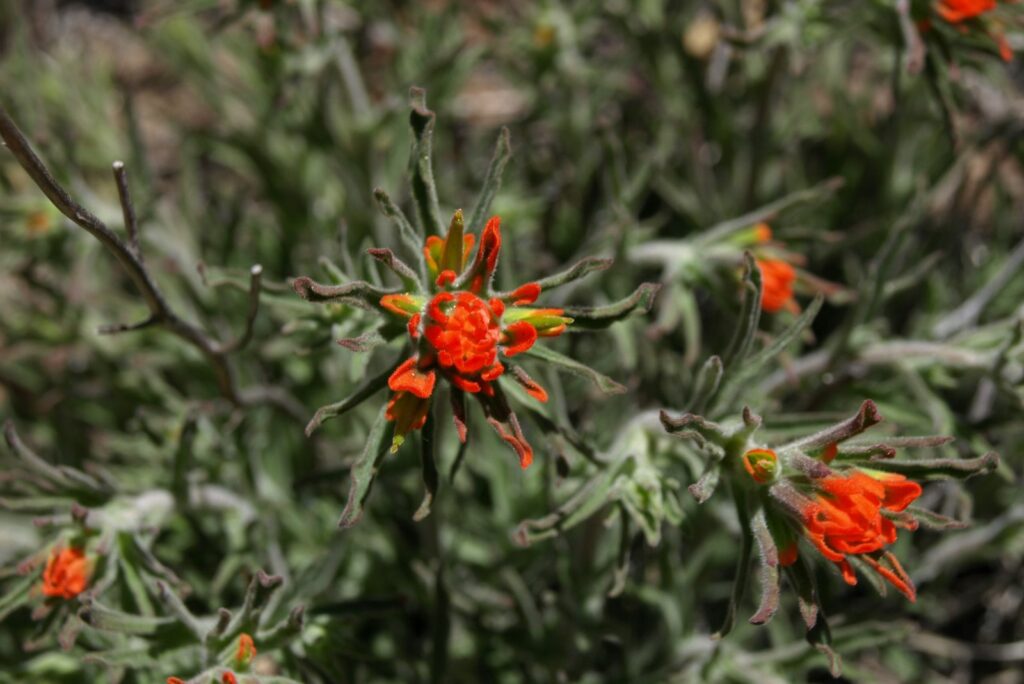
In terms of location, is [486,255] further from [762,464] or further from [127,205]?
[127,205]

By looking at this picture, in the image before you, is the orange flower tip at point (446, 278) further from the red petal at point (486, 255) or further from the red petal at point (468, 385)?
the red petal at point (468, 385)

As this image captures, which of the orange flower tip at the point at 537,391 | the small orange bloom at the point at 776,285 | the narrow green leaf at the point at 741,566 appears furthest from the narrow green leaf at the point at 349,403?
the small orange bloom at the point at 776,285

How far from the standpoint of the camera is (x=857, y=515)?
6.15 ft

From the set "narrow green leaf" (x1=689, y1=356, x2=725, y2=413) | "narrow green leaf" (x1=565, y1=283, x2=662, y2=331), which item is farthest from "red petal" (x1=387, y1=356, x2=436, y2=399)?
"narrow green leaf" (x1=689, y1=356, x2=725, y2=413)

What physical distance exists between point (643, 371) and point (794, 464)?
1.49m

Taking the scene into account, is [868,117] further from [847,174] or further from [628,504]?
[628,504]

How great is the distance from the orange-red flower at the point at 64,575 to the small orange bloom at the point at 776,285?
1824mm

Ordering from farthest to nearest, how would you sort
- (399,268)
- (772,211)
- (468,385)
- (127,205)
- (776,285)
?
(772,211)
(776,285)
(127,205)
(399,268)
(468,385)

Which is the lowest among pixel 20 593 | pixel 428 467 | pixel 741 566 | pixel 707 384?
pixel 741 566

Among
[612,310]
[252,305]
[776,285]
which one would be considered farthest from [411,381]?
[776,285]

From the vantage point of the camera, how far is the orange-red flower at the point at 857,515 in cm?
186

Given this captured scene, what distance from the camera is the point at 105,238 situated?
2.05 metres

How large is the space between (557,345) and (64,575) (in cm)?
162

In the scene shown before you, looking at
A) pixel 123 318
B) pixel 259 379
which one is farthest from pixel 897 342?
pixel 123 318
